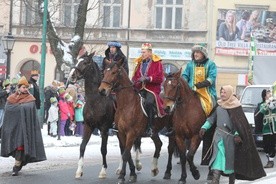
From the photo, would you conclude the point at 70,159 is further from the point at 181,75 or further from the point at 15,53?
the point at 15,53

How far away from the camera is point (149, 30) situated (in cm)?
4753

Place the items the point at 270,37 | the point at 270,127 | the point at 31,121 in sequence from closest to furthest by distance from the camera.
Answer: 1. the point at 31,121
2. the point at 270,127
3. the point at 270,37

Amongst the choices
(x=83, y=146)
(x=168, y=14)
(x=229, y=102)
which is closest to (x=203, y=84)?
(x=229, y=102)

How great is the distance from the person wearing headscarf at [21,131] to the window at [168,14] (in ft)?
111

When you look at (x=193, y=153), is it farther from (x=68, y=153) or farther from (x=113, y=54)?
(x=68, y=153)

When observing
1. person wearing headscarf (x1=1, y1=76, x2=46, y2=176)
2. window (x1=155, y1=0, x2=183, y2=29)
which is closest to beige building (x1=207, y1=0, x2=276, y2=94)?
window (x1=155, y1=0, x2=183, y2=29)

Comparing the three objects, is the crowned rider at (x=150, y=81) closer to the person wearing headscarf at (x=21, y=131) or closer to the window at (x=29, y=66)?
the person wearing headscarf at (x=21, y=131)

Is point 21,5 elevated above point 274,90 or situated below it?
above

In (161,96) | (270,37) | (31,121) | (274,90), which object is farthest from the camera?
(270,37)

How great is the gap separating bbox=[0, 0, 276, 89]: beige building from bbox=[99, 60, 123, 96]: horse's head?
33497 millimetres

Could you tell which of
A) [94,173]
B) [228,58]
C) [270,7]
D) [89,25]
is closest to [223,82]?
[228,58]

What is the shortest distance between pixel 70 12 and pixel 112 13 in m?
2.73

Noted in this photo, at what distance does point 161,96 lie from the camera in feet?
43.2

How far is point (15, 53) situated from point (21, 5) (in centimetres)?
307
